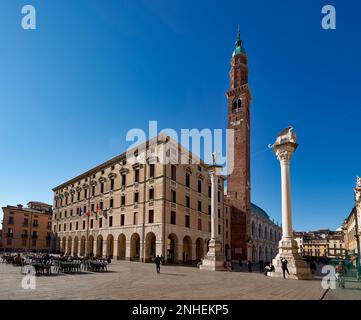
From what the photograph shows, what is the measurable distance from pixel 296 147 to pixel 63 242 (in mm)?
50172

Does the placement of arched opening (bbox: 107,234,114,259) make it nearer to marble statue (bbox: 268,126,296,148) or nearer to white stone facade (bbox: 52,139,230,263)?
white stone facade (bbox: 52,139,230,263)

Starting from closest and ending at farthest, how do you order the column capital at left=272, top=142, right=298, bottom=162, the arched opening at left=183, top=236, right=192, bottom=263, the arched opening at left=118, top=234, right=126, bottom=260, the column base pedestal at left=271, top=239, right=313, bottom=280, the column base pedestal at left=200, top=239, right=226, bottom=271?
1. the column base pedestal at left=271, top=239, right=313, bottom=280
2. the column capital at left=272, top=142, right=298, bottom=162
3. the column base pedestal at left=200, top=239, right=226, bottom=271
4. the arched opening at left=183, top=236, right=192, bottom=263
5. the arched opening at left=118, top=234, right=126, bottom=260

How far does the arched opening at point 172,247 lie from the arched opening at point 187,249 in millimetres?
2674

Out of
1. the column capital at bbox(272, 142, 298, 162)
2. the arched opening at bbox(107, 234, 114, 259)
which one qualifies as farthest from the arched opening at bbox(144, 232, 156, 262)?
the column capital at bbox(272, 142, 298, 162)

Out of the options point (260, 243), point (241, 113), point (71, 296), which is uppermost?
point (241, 113)

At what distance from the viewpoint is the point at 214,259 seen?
2844 centimetres

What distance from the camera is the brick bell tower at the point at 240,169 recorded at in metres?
55.5

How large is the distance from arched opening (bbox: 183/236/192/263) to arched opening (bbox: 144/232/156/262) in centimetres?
485

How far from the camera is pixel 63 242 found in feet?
192

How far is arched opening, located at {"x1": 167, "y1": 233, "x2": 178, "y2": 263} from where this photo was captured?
125ft
